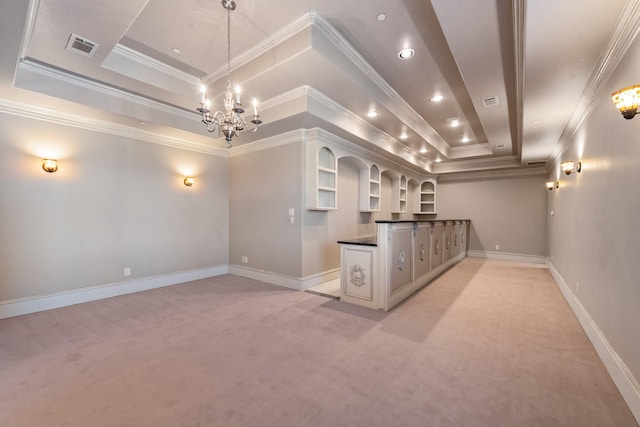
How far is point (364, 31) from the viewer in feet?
9.25

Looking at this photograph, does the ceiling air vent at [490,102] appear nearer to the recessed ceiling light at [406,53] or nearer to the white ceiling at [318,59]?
the white ceiling at [318,59]

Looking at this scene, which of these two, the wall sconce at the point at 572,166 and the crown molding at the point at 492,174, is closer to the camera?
the wall sconce at the point at 572,166

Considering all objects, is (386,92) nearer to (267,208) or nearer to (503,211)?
(267,208)

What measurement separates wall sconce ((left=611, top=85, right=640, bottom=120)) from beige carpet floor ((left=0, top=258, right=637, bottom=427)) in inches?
75.3

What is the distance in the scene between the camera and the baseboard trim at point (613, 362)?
174cm

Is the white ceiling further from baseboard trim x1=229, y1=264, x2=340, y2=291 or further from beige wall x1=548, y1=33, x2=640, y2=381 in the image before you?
baseboard trim x1=229, y1=264, x2=340, y2=291

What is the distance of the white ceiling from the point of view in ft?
7.27

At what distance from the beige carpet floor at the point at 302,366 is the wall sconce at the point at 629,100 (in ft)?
6.27

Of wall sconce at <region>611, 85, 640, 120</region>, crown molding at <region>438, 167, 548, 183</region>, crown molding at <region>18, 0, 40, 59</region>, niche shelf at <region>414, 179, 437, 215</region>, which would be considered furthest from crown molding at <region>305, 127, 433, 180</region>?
wall sconce at <region>611, 85, 640, 120</region>

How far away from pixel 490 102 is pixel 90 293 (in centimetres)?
648

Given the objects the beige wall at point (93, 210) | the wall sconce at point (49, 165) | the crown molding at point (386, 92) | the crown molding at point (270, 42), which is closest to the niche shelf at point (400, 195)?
the crown molding at point (386, 92)

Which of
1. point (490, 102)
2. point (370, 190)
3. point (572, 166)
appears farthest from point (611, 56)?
point (370, 190)

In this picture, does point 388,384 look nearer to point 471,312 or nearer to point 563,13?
point 471,312

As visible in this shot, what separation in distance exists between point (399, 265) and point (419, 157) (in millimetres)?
4689
